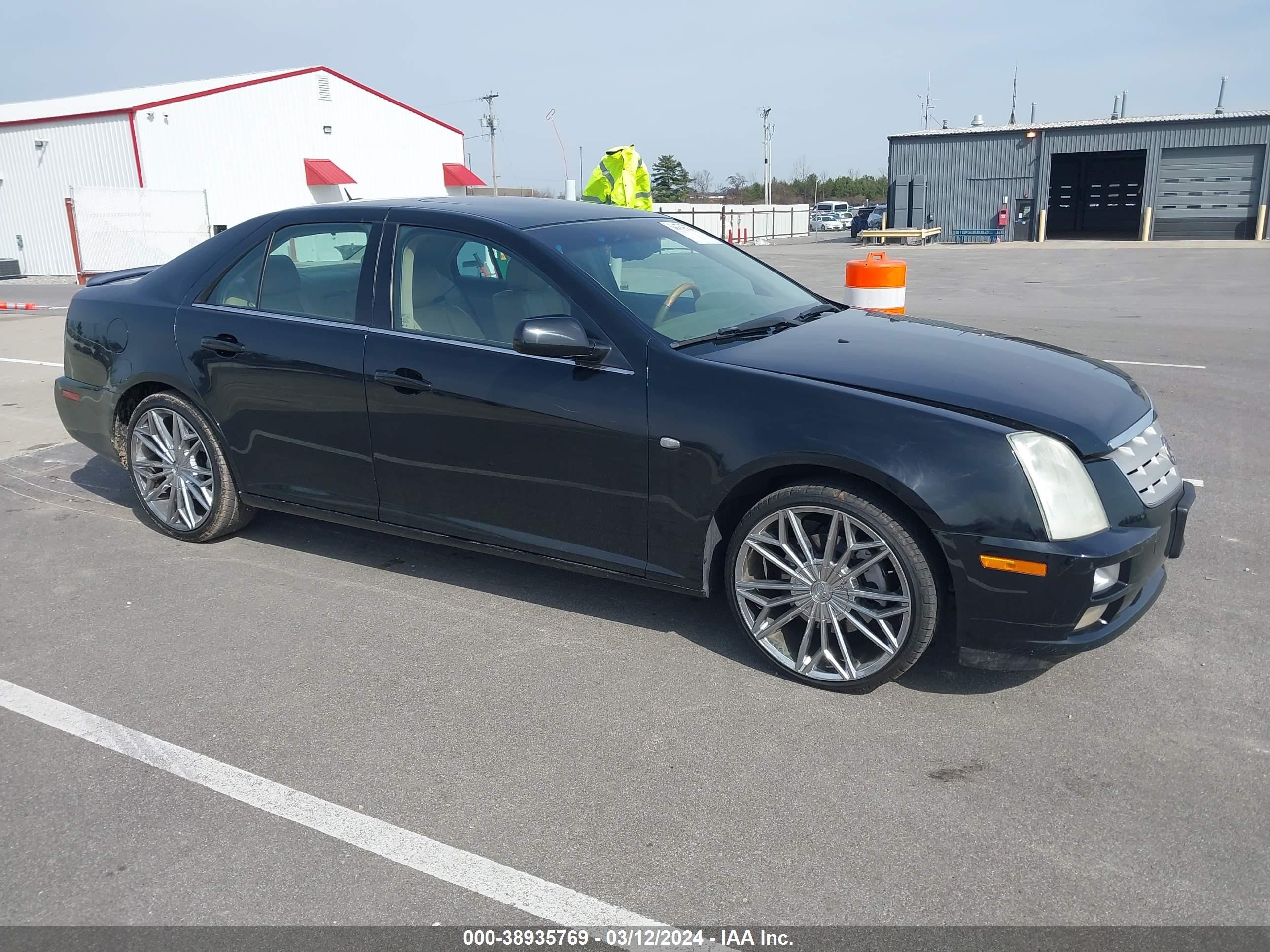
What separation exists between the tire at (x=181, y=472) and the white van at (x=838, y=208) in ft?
177

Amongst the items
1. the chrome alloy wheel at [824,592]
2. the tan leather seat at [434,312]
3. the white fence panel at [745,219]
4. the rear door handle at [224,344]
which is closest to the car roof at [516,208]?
the tan leather seat at [434,312]

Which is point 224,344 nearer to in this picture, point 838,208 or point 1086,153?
point 1086,153

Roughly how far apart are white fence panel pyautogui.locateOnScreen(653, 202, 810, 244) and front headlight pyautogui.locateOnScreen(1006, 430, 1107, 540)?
2658 cm

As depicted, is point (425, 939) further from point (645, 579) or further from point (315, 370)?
point (315, 370)

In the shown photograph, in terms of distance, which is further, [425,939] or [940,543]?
[940,543]

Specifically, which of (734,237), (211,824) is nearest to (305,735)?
(211,824)

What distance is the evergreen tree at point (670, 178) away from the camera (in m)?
70.7

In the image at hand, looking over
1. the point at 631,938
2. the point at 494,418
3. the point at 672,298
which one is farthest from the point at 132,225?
the point at 631,938

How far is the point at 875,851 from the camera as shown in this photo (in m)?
2.70

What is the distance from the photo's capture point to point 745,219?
40062 millimetres

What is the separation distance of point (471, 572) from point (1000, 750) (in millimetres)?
2488

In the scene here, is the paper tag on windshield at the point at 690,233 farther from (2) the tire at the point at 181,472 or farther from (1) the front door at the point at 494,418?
(2) the tire at the point at 181,472

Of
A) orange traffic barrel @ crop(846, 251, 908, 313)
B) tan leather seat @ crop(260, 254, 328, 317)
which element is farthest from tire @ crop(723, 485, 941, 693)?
orange traffic barrel @ crop(846, 251, 908, 313)

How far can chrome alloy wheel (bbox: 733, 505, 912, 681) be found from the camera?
11.2 ft
